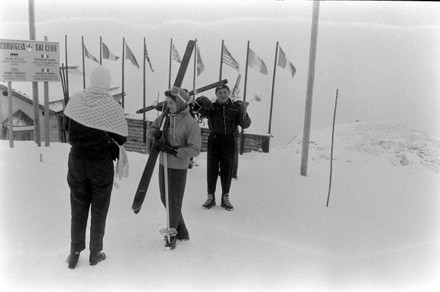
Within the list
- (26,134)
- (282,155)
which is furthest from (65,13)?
(282,155)

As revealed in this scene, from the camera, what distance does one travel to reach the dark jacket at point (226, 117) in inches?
177

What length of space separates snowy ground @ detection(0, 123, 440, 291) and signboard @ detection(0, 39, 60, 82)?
1.41 metres

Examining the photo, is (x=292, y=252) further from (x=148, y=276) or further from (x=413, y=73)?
(x=413, y=73)

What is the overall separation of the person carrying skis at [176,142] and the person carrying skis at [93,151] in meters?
0.47

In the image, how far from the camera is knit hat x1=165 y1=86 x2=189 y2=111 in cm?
323

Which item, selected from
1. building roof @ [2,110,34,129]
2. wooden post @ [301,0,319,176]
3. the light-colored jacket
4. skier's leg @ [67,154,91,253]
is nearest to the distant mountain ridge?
wooden post @ [301,0,319,176]

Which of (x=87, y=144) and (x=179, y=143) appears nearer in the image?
(x=87, y=144)

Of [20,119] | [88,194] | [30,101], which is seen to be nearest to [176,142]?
[88,194]

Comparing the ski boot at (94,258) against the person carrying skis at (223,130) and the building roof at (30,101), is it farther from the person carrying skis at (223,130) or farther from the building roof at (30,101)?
the building roof at (30,101)

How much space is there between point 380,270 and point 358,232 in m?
0.87

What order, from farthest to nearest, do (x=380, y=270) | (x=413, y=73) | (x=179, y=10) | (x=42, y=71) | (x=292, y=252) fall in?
(x=179, y=10), (x=413, y=73), (x=42, y=71), (x=292, y=252), (x=380, y=270)

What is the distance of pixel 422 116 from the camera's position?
17141mm

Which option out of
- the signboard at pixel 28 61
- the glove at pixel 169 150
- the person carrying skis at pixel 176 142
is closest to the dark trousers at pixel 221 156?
the person carrying skis at pixel 176 142

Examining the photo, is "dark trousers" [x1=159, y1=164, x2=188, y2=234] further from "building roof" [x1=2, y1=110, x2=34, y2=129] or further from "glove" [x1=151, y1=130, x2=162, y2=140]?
"building roof" [x1=2, y1=110, x2=34, y2=129]
